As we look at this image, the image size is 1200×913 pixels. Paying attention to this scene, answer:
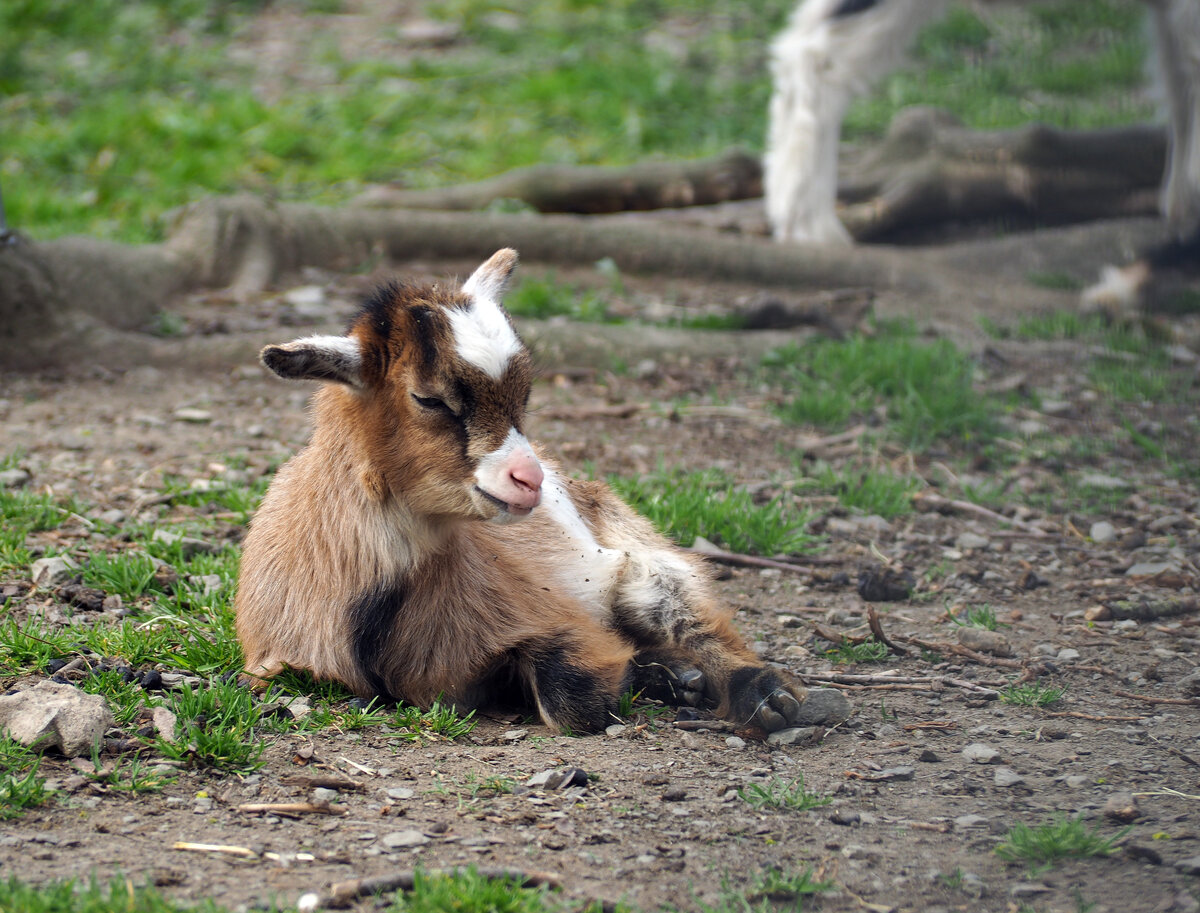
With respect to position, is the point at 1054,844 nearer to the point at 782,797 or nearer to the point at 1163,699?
the point at 782,797

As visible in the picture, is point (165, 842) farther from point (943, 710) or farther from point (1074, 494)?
point (1074, 494)

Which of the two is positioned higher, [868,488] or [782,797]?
[868,488]

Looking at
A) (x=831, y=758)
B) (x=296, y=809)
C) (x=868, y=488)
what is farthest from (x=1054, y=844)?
(x=868, y=488)

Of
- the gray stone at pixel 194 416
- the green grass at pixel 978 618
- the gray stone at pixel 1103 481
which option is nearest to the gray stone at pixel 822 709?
the green grass at pixel 978 618

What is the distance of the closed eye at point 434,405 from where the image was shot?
10.8 feet

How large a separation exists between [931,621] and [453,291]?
203 cm

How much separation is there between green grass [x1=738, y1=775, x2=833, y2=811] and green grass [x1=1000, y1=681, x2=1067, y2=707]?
0.85 metres

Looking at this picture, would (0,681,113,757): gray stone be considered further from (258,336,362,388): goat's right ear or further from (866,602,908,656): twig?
(866,602,908,656): twig

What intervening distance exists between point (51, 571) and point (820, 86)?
18.5 ft

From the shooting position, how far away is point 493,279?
3.82 meters

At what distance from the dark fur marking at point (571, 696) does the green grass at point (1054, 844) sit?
120 centimetres

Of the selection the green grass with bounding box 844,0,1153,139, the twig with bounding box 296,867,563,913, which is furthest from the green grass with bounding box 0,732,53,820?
the green grass with bounding box 844,0,1153,139

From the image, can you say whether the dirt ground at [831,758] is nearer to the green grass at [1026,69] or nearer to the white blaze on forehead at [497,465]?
the white blaze on forehead at [497,465]

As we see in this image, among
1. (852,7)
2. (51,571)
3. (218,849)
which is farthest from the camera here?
(852,7)
